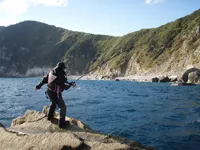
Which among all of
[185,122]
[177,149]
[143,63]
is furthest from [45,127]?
[143,63]

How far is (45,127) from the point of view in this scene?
9.97 meters

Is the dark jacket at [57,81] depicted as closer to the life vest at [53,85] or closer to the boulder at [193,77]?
the life vest at [53,85]

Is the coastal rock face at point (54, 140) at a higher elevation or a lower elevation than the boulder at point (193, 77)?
lower

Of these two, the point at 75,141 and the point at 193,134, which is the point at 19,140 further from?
the point at 193,134

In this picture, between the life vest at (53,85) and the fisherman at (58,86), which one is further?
the life vest at (53,85)

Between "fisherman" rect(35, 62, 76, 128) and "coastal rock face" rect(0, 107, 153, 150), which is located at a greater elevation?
"fisherman" rect(35, 62, 76, 128)

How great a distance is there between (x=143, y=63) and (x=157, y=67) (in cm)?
1559

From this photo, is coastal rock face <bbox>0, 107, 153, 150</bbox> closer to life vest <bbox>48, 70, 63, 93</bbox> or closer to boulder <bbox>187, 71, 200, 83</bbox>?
life vest <bbox>48, 70, 63, 93</bbox>

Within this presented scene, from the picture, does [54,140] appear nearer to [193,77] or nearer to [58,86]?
[58,86]

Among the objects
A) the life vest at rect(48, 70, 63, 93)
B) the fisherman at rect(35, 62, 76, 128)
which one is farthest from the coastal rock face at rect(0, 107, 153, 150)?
the life vest at rect(48, 70, 63, 93)

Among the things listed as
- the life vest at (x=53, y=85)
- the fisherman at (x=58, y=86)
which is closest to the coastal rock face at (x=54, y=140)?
the fisherman at (x=58, y=86)

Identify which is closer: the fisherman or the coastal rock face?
the coastal rock face

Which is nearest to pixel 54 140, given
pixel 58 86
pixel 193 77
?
pixel 58 86

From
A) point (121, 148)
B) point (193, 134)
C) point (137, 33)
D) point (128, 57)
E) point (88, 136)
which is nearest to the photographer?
point (121, 148)
